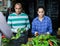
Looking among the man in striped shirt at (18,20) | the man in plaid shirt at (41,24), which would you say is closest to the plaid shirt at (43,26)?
the man in plaid shirt at (41,24)

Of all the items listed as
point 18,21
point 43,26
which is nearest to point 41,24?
point 43,26

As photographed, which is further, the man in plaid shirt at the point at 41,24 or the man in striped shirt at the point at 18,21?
the man in striped shirt at the point at 18,21

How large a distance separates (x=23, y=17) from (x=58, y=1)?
9.77 feet

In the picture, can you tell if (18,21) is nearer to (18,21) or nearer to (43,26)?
(18,21)

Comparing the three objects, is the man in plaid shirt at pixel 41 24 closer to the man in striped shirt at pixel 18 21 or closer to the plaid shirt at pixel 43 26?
the plaid shirt at pixel 43 26

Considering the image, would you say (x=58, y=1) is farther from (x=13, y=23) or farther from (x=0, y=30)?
(x=0, y=30)

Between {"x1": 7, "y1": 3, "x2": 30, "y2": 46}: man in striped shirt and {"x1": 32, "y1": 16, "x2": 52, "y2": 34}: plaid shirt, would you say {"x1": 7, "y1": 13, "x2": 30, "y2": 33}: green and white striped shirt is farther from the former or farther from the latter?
{"x1": 32, "y1": 16, "x2": 52, "y2": 34}: plaid shirt

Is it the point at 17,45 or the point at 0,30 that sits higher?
the point at 0,30

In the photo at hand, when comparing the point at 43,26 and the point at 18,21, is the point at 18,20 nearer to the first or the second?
the point at 18,21

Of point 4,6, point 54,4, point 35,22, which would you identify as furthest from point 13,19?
point 54,4

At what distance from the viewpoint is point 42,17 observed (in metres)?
4.22

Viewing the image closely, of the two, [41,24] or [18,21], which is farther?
[18,21]

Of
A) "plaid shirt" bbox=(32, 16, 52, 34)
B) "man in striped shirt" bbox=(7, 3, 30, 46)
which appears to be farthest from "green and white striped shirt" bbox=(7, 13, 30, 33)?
"plaid shirt" bbox=(32, 16, 52, 34)

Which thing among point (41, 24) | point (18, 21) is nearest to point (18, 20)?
point (18, 21)
